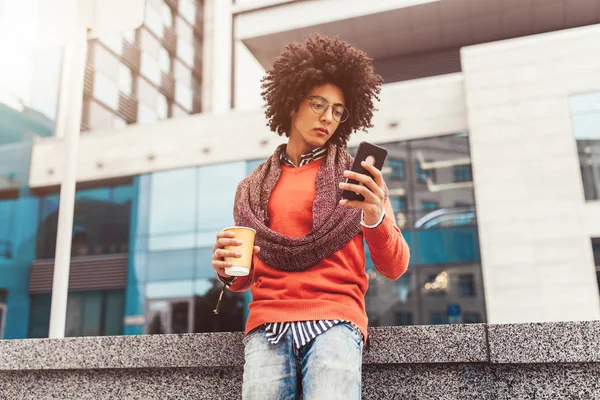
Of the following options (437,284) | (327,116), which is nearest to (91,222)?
(437,284)

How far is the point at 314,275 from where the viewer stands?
2.27 meters

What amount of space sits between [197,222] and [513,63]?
10767 mm

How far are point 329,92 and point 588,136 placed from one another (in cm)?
1484

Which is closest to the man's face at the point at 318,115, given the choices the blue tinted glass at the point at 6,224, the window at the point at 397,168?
the window at the point at 397,168

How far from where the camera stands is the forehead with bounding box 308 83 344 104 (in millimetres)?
2611

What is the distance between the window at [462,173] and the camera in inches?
658

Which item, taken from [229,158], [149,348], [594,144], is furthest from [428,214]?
[149,348]

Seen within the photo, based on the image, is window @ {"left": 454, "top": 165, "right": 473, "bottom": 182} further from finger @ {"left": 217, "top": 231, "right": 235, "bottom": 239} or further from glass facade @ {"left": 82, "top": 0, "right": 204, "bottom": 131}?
finger @ {"left": 217, "top": 231, "right": 235, "bottom": 239}

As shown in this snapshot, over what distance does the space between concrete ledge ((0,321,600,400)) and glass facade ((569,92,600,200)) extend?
1384 centimetres

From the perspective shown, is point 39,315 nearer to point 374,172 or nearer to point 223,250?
point 223,250

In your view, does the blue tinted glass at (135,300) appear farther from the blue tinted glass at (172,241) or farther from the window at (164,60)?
the window at (164,60)

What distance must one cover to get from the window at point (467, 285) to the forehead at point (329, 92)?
1403 cm

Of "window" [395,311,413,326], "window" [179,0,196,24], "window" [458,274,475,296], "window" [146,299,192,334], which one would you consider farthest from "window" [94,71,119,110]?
"window" [458,274,475,296]

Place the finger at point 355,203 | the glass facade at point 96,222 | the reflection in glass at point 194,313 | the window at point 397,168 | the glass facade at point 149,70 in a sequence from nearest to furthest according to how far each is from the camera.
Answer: the finger at point 355,203 < the window at point 397,168 < the reflection in glass at point 194,313 < the glass facade at point 96,222 < the glass facade at point 149,70
